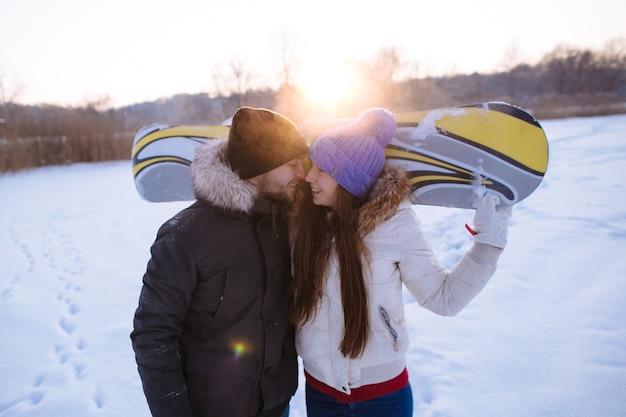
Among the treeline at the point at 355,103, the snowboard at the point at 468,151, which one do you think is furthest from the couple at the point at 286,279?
the treeline at the point at 355,103

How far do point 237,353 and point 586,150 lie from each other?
961 cm

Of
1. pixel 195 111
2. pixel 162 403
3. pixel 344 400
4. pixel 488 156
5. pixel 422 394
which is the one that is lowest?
pixel 422 394

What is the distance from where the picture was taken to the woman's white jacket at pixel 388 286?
1122 millimetres

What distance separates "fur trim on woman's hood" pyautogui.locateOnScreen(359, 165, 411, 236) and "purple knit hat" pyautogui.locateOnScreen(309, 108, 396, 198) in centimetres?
6

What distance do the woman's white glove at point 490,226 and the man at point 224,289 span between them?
66 cm

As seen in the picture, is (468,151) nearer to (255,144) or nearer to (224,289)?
(255,144)

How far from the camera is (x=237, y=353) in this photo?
109 centimetres

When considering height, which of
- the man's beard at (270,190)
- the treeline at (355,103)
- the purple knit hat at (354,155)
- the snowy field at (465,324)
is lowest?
the snowy field at (465,324)

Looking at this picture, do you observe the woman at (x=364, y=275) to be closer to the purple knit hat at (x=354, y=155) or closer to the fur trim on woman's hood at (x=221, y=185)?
the purple knit hat at (x=354, y=155)

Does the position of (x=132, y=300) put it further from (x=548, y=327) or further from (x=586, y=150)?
(x=586, y=150)

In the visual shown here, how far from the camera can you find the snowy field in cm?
192

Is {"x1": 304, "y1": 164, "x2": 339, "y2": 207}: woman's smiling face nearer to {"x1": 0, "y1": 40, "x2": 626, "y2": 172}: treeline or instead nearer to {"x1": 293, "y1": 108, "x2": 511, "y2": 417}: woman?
{"x1": 293, "y1": 108, "x2": 511, "y2": 417}: woman

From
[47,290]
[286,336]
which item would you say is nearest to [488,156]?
[286,336]

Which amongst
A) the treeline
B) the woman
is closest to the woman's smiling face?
the woman
